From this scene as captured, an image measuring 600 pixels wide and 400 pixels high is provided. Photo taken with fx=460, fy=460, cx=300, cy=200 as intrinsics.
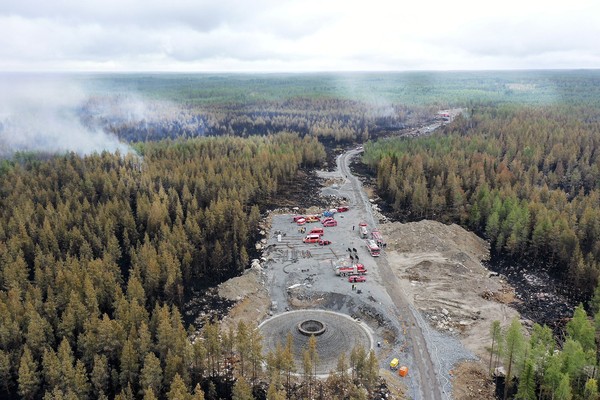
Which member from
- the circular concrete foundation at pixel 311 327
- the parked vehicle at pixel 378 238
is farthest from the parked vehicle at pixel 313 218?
the circular concrete foundation at pixel 311 327

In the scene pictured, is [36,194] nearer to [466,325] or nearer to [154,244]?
[154,244]

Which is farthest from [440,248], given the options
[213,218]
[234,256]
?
[213,218]

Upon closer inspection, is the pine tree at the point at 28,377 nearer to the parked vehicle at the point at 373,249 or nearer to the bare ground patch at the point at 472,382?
the bare ground patch at the point at 472,382

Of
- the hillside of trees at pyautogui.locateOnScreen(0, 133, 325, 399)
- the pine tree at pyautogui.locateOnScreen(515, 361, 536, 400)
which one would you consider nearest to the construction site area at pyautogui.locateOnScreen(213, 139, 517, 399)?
the pine tree at pyautogui.locateOnScreen(515, 361, 536, 400)

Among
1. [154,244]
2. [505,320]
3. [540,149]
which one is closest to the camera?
[505,320]

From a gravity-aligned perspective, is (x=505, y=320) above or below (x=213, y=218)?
below
